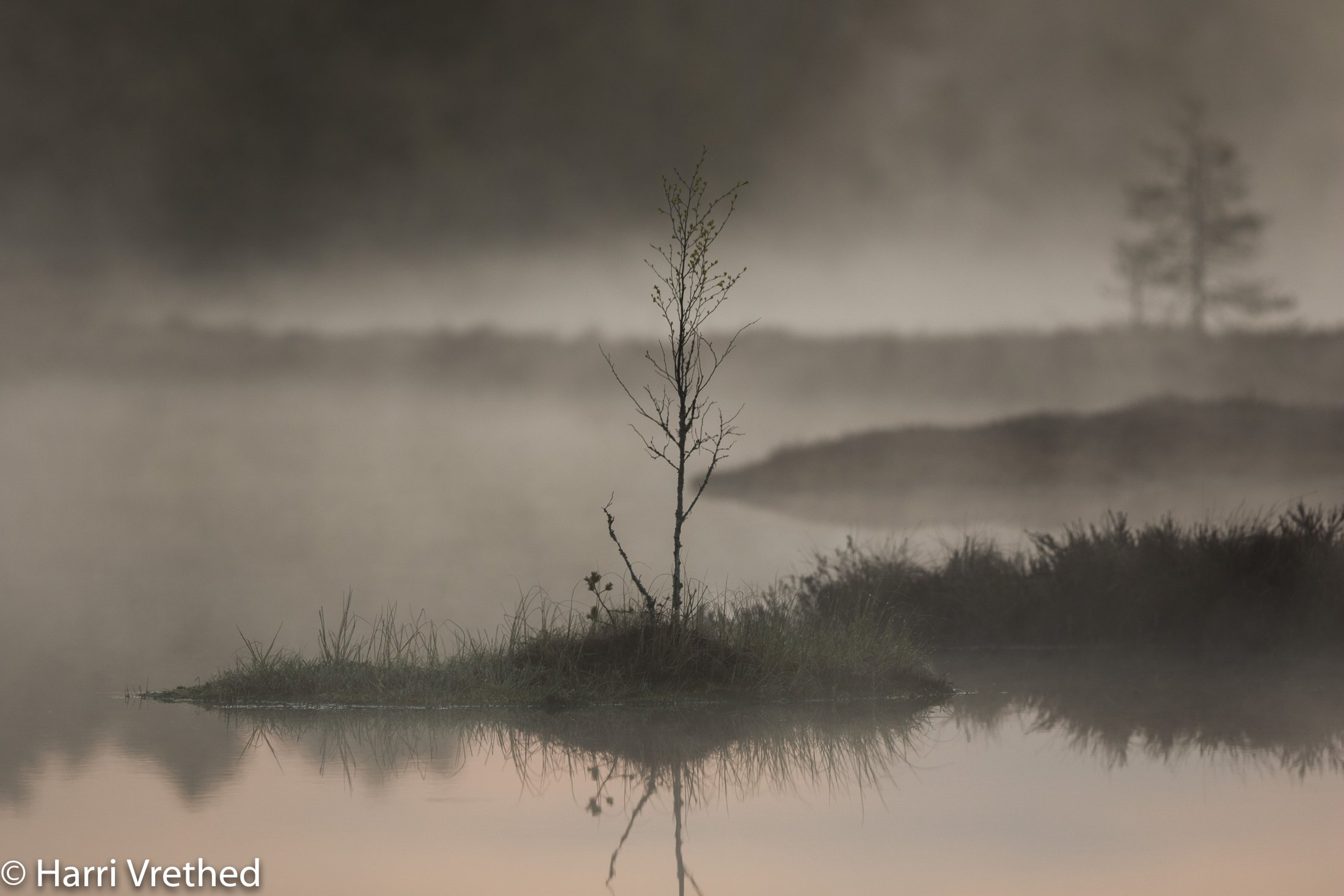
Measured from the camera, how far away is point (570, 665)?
1201 centimetres

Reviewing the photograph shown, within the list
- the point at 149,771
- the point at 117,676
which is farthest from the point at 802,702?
the point at 117,676

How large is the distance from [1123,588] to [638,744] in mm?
9528

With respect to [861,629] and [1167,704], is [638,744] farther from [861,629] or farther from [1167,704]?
[1167,704]

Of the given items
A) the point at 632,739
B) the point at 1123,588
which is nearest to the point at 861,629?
the point at 632,739

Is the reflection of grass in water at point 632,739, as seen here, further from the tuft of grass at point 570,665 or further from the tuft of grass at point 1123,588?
the tuft of grass at point 1123,588

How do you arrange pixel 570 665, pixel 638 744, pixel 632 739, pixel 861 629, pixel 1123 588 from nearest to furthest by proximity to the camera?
pixel 638 744 → pixel 632 739 → pixel 570 665 → pixel 861 629 → pixel 1123 588

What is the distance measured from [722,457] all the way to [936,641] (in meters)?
5.21

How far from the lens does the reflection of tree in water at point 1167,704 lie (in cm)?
988

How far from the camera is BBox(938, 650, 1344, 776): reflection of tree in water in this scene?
988 cm

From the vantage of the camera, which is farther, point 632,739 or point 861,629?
point 861,629

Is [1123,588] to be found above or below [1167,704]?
above

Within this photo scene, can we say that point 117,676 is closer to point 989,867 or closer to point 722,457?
point 722,457

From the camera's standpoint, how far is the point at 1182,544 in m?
17.3

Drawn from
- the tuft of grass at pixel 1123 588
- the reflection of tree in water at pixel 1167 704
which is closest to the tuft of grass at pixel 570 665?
the reflection of tree in water at pixel 1167 704
